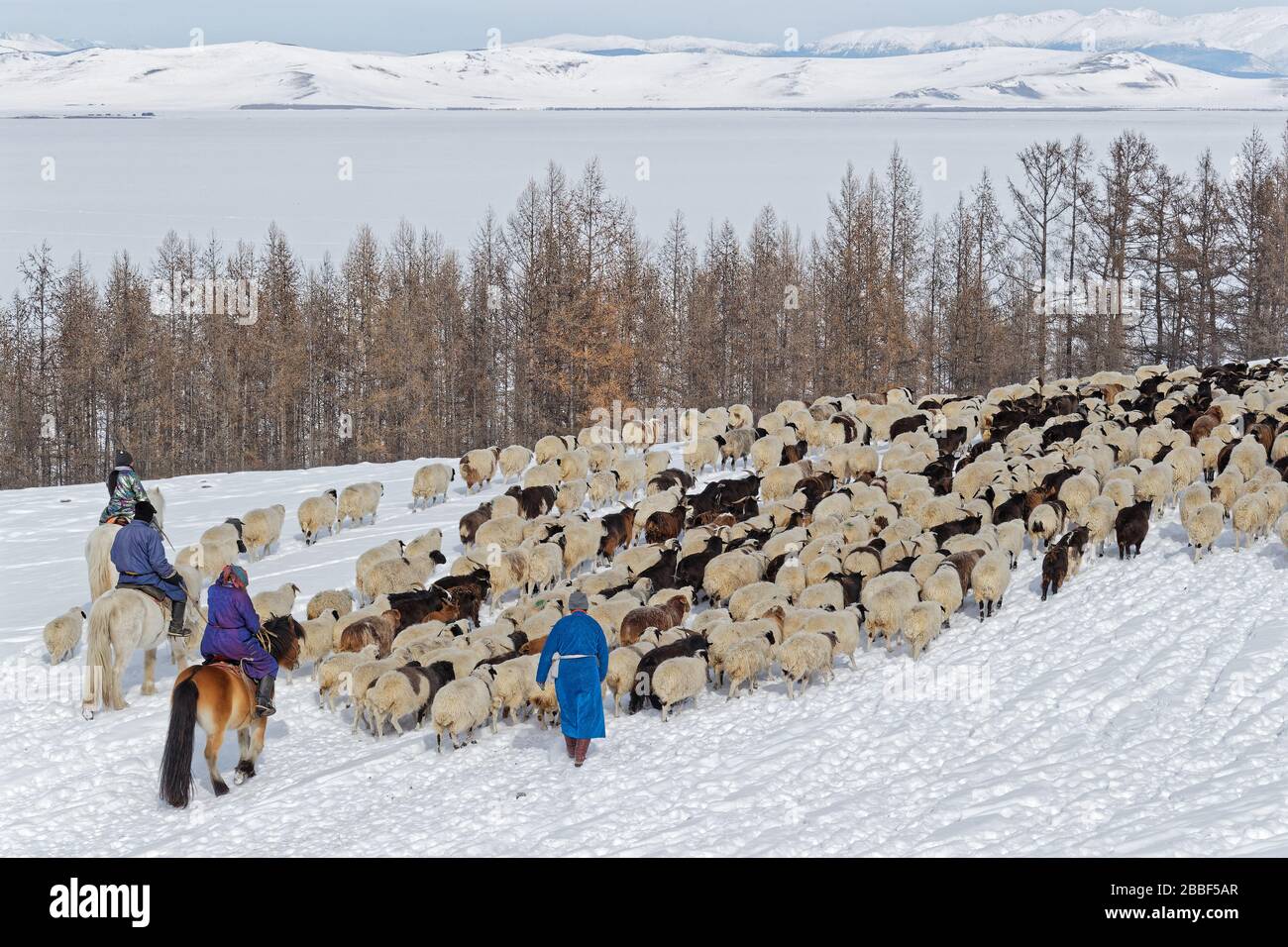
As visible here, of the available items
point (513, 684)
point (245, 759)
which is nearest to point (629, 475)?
point (513, 684)

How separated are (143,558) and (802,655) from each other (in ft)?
19.6

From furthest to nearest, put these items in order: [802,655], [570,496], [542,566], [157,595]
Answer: [570,496] → [542,566] → [157,595] → [802,655]

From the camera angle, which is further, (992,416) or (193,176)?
(193,176)

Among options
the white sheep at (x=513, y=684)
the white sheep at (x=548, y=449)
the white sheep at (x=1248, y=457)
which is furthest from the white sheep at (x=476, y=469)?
the white sheep at (x=1248, y=457)

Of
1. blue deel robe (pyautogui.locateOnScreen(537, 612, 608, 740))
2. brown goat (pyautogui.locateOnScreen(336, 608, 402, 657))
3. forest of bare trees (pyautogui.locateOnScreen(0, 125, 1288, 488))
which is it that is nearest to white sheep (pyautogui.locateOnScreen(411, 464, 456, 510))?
brown goat (pyautogui.locateOnScreen(336, 608, 402, 657))

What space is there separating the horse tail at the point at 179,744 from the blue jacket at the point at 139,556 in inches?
102

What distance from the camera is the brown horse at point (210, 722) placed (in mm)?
8156

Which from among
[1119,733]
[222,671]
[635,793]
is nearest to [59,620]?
[222,671]

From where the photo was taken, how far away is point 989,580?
39.1 ft

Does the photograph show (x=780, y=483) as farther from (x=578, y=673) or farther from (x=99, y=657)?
(x=99, y=657)

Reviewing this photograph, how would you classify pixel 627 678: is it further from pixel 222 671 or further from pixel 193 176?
pixel 193 176

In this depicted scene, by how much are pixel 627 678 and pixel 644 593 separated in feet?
7.66

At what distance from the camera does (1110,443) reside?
16781mm

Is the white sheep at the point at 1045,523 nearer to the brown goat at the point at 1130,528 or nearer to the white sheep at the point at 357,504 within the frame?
the brown goat at the point at 1130,528
